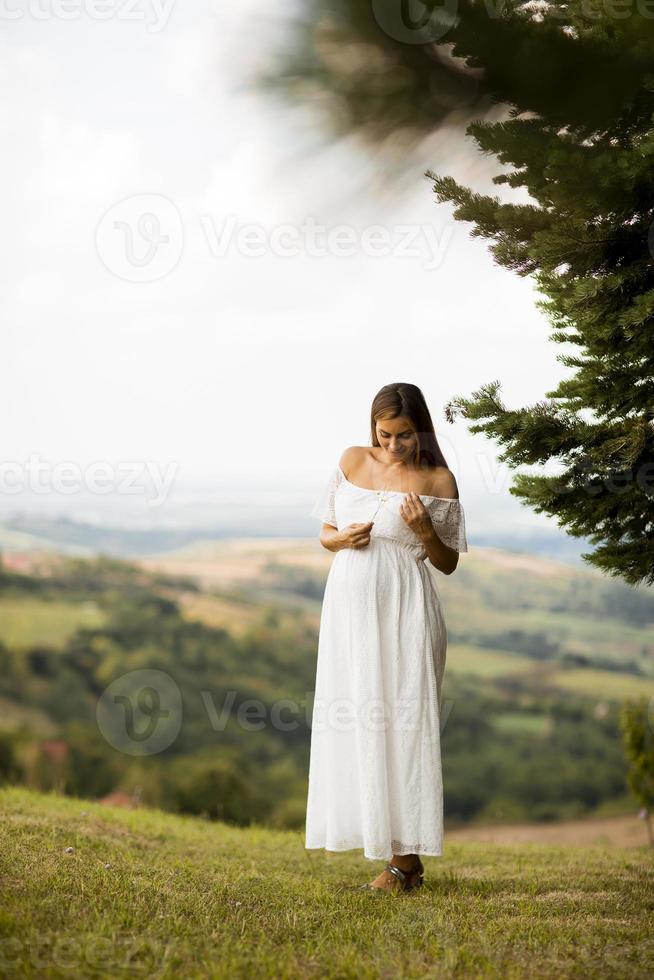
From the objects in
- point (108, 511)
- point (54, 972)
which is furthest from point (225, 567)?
point (54, 972)

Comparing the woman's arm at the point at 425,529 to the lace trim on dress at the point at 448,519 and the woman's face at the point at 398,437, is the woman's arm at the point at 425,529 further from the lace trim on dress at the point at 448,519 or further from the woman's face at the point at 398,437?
the woman's face at the point at 398,437

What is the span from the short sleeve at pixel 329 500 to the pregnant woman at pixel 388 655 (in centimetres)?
7

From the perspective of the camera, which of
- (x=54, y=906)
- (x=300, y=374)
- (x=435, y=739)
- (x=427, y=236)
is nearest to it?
(x=54, y=906)

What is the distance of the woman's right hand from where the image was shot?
3.83 metres

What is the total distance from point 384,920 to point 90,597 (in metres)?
Answer: 24.1

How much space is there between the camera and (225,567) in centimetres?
2567

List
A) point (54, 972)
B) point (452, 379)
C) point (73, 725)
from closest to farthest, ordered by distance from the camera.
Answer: point (54, 972) → point (452, 379) → point (73, 725)

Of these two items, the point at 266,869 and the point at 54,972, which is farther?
the point at 266,869

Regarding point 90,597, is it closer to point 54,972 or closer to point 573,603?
point 573,603

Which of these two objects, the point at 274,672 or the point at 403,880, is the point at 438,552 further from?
the point at 274,672

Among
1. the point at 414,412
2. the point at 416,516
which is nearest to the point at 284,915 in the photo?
the point at 416,516

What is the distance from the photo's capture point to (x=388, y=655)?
3842 mm

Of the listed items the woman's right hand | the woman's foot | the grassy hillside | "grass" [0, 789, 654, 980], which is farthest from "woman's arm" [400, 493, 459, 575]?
the grassy hillside

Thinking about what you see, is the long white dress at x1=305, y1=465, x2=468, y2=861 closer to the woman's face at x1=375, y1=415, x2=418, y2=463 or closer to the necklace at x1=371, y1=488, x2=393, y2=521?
the necklace at x1=371, y1=488, x2=393, y2=521
